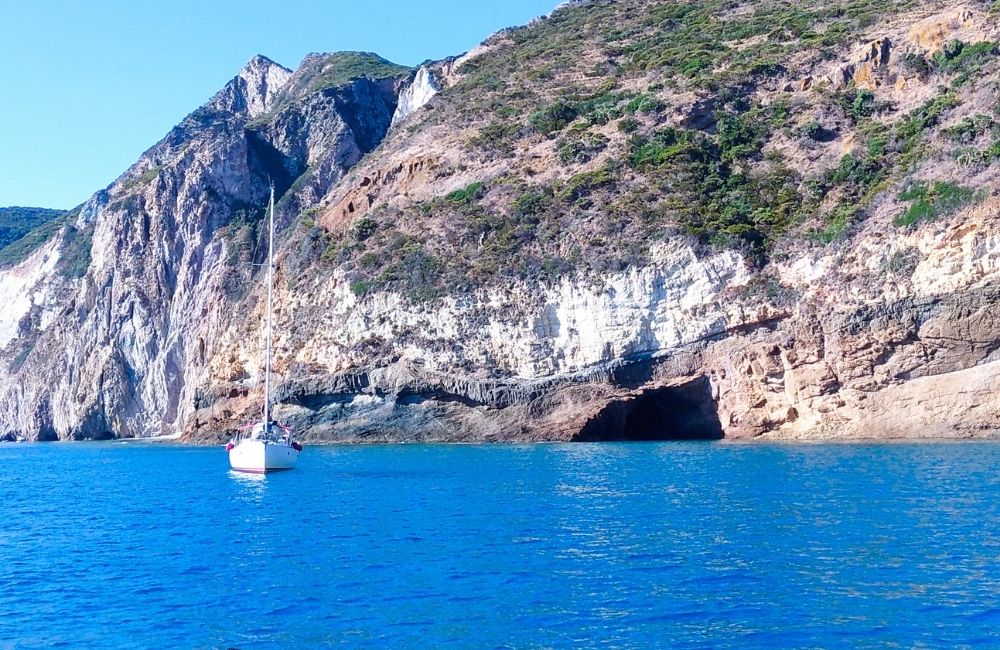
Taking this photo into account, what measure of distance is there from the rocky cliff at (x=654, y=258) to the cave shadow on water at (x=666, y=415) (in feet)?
0.58

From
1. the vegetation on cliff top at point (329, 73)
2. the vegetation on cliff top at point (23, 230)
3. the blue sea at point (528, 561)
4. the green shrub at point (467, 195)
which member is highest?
the vegetation on cliff top at point (329, 73)

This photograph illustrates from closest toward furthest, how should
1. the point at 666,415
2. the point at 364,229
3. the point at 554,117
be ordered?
the point at 666,415 → the point at 364,229 → the point at 554,117

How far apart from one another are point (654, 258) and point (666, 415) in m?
8.81

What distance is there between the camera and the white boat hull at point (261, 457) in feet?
120

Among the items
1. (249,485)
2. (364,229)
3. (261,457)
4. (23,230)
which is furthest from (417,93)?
(23,230)

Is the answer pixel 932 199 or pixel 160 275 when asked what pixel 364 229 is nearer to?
pixel 160 275

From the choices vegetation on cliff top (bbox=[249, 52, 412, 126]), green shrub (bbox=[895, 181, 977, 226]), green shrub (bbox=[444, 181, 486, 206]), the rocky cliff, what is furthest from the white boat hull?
vegetation on cliff top (bbox=[249, 52, 412, 126])

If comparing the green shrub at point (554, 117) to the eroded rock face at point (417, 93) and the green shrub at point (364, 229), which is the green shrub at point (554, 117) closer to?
the green shrub at point (364, 229)

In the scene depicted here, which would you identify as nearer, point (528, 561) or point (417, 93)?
point (528, 561)

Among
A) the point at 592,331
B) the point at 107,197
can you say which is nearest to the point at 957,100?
the point at 592,331

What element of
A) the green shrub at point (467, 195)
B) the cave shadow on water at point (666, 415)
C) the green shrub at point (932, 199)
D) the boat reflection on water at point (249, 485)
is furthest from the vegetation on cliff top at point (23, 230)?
the green shrub at point (932, 199)

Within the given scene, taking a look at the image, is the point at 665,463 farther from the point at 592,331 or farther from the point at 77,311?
the point at 77,311

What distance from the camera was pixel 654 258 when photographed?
4981 centimetres

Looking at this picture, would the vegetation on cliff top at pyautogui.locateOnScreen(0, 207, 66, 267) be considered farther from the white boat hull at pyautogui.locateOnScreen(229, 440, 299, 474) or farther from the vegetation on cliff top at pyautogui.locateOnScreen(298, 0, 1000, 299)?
the white boat hull at pyautogui.locateOnScreen(229, 440, 299, 474)
